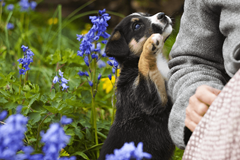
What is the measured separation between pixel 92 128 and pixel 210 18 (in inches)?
56.0

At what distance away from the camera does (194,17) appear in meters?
1.28

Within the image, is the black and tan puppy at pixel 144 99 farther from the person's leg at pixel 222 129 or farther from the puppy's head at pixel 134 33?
the person's leg at pixel 222 129

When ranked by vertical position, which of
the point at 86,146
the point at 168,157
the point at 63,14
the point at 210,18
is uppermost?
the point at 63,14

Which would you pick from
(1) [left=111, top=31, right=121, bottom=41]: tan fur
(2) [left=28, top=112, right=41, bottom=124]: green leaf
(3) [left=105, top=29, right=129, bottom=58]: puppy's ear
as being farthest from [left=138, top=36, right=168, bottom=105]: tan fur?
(2) [left=28, top=112, right=41, bottom=124]: green leaf

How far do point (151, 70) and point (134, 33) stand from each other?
2.13ft

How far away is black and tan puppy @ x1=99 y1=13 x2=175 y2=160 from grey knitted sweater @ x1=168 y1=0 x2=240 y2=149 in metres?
0.68

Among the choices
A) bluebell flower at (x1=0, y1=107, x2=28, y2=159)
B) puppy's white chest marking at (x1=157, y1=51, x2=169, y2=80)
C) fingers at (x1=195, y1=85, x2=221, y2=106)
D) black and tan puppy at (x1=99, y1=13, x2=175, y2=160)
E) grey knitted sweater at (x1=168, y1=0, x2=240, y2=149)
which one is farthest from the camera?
puppy's white chest marking at (x1=157, y1=51, x2=169, y2=80)

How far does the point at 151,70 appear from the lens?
6.97ft

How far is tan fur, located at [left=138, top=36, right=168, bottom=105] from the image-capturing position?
6.74 feet

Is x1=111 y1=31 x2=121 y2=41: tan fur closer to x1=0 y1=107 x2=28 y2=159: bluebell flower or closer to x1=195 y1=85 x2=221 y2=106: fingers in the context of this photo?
x1=195 y1=85 x2=221 y2=106: fingers

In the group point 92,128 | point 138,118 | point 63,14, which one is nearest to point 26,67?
point 92,128

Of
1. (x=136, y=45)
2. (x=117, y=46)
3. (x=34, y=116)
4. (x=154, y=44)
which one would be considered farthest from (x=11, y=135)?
(x=136, y=45)

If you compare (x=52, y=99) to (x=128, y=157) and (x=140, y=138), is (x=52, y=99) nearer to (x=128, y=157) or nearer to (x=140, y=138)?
(x=140, y=138)

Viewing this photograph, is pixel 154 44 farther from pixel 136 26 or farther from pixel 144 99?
pixel 136 26
